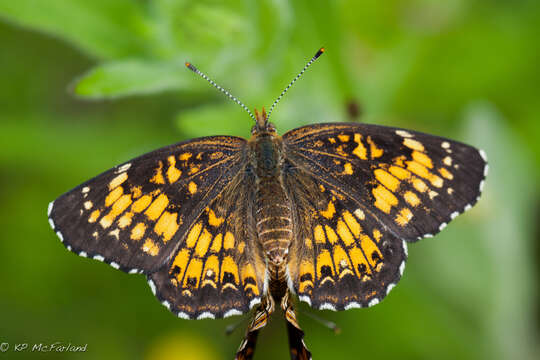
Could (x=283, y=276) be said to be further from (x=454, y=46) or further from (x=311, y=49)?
(x=454, y=46)

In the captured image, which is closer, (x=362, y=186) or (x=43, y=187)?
(x=362, y=186)

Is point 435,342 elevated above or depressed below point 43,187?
below

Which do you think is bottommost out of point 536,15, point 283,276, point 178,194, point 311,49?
point 283,276

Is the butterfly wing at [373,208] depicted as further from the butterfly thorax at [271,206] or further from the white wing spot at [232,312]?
the white wing spot at [232,312]

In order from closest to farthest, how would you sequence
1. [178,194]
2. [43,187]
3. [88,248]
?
[88,248] < [178,194] < [43,187]

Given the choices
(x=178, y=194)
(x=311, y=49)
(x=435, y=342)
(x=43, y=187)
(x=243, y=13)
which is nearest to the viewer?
(x=178, y=194)

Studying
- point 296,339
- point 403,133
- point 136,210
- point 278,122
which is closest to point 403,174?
point 403,133

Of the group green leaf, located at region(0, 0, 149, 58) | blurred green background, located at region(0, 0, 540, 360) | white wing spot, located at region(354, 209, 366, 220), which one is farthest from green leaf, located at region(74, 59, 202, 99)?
white wing spot, located at region(354, 209, 366, 220)

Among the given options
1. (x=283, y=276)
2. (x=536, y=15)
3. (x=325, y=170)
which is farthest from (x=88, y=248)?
(x=536, y=15)
